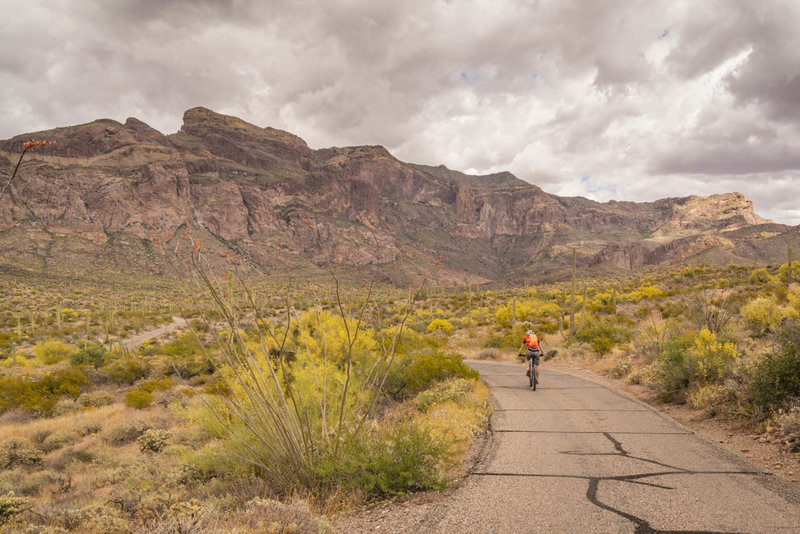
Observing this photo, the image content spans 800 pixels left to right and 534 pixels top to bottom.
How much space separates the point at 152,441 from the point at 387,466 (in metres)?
10.4

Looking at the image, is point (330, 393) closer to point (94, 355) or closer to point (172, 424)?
point (172, 424)

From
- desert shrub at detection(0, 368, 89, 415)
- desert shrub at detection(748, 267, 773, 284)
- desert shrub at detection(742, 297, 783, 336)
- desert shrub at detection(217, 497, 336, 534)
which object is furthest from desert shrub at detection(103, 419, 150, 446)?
desert shrub at detection(748, 267, 773, 284)

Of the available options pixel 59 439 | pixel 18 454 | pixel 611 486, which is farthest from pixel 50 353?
pixel 611 486

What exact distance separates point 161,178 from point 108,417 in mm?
153476

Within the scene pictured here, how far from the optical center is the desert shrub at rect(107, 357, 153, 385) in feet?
68.3

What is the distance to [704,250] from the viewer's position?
98.7 m

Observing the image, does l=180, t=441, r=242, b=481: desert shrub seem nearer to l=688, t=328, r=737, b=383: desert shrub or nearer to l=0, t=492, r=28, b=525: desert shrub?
l=0, t=492, r=28, b=525: desert shrub

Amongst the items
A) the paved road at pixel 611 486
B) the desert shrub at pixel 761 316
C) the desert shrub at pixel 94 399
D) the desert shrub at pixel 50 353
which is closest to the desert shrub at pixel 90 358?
the desert shrub at pixel 50 353

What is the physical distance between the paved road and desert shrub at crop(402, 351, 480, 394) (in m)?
4.20

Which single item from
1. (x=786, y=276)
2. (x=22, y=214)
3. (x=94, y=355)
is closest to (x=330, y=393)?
(x=94, y=355)

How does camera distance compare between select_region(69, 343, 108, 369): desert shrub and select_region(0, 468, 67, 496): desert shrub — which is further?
select_region(69, 343, 108, 369): desert shrub

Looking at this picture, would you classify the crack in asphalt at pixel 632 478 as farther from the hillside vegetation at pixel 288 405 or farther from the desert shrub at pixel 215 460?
the desert shrub at pixel 215 460

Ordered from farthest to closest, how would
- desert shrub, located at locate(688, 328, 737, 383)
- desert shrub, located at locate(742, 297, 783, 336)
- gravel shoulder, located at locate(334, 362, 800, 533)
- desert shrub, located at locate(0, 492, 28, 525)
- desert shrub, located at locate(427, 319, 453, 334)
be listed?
1. desert shrub, located at locate(427, 319, 453, 334)
2. desert shrub, located at locate(742, 297, 783, 336)
3. desert shrub, located at locate(688, 328, 737, 383)
4. desert shrub, located at locate(0, 492, 28, 525)
5. gravel shoulder, located at locate(334, 362, 800, 533)

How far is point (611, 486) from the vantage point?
5199 mm
